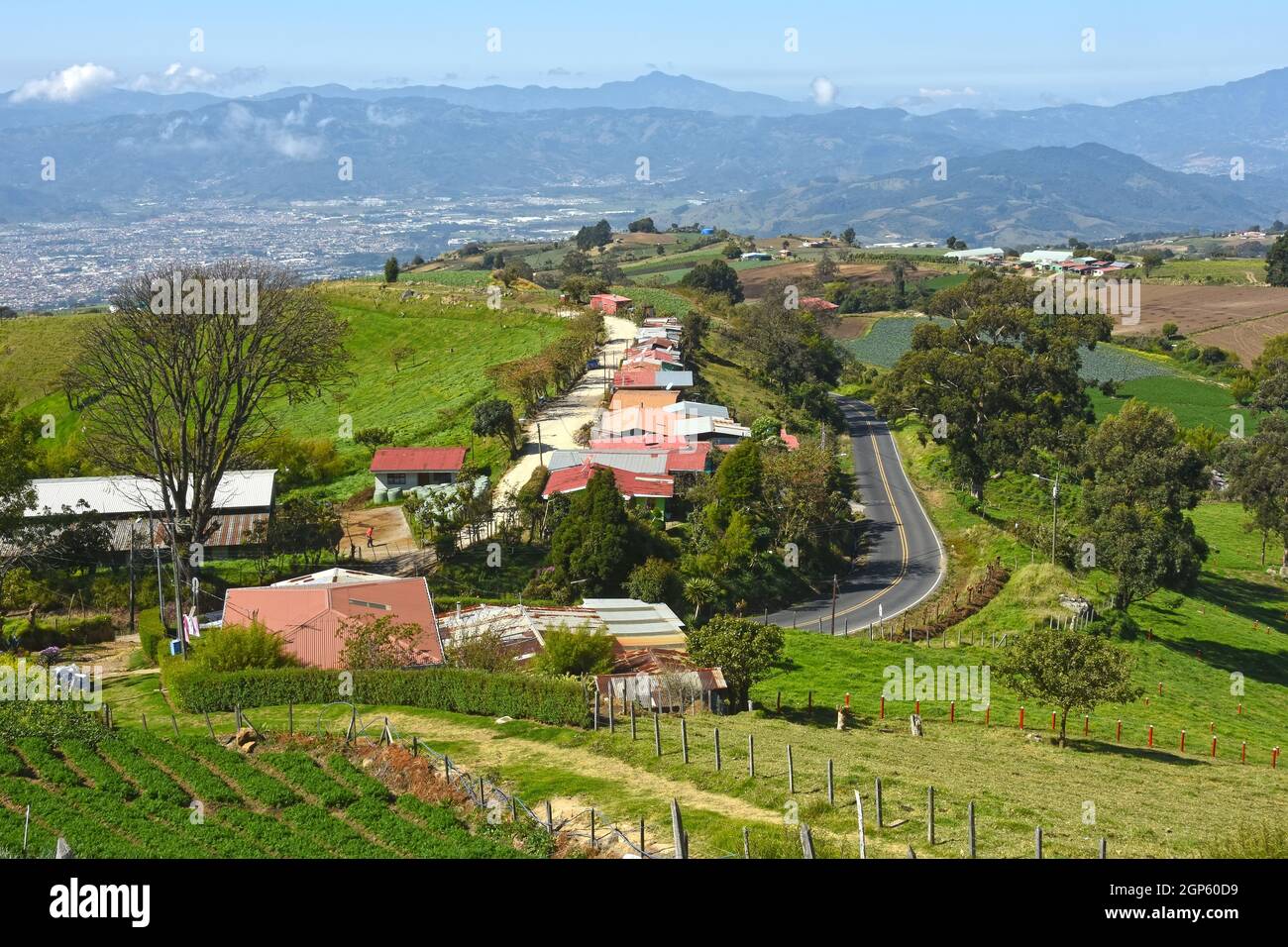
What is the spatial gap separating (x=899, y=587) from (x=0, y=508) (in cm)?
3878

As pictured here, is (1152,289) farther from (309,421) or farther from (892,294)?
(309,421)

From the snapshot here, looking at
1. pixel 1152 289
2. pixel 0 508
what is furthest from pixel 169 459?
pixel 1152 289

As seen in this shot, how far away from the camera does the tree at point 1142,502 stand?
160ft

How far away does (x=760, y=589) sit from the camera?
50781 mm

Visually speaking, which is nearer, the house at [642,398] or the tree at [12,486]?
the tree at [12,486]

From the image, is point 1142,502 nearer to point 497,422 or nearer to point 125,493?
point 497,422

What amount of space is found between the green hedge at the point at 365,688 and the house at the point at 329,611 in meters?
1.94

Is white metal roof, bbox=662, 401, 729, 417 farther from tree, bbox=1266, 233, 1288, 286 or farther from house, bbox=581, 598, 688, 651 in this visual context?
tree, bbox=1266, 233, 1288, 286

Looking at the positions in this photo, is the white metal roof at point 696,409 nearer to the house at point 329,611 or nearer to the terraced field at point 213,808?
the house at point 329,611


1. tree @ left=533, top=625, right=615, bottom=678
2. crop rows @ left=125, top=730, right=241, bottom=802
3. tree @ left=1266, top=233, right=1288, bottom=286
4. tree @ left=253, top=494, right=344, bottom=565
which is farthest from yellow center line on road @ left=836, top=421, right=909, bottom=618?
tree @ left=1266, top=233, right=1288, bottom=286

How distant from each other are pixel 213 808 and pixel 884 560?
132ft

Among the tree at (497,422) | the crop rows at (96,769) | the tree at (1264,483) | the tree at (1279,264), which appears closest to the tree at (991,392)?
the tree at (1264,483)

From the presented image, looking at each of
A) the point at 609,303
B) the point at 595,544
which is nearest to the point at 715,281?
the point at 609,303

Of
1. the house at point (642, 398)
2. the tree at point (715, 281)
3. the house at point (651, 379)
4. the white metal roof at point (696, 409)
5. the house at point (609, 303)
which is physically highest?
the tree at point (715, 281)
